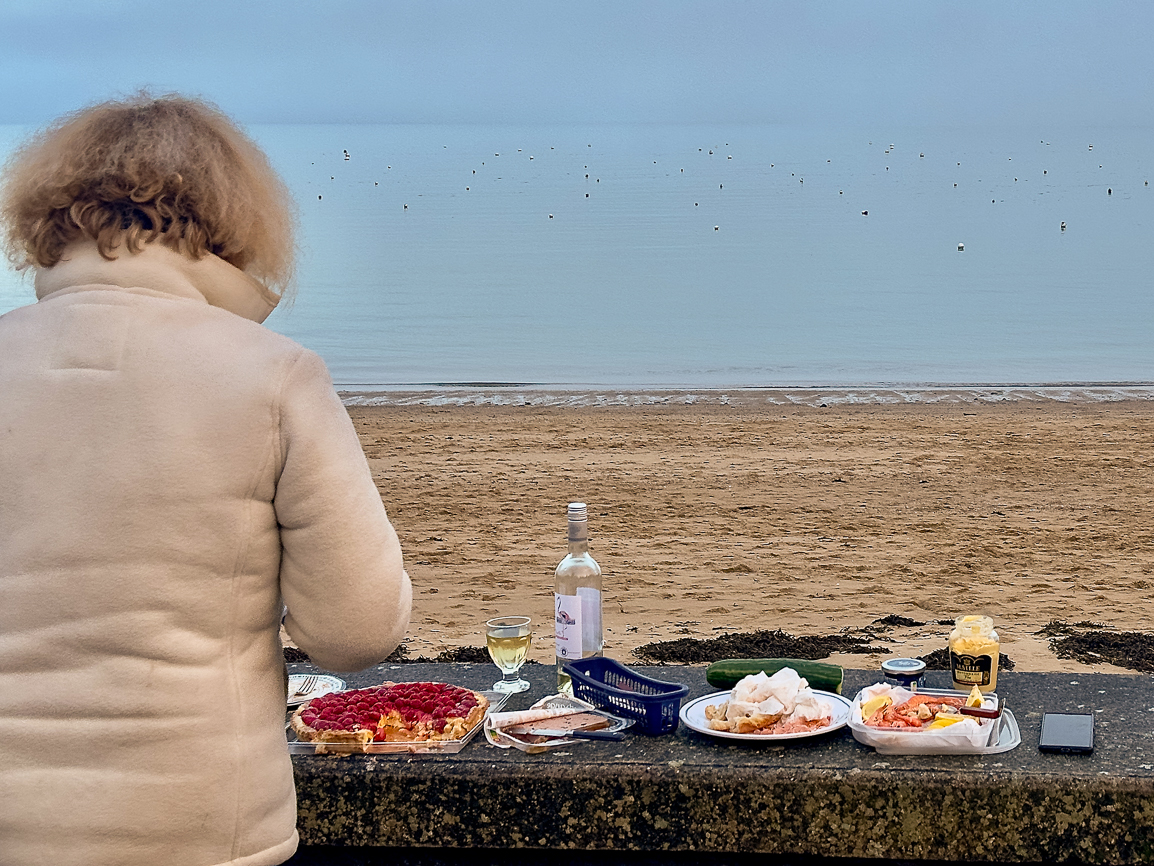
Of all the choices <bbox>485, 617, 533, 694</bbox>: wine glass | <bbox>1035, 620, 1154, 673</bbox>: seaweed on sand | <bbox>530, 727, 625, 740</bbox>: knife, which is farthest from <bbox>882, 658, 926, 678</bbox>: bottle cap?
<bbox>1035, 620, 1154, 673</bbox>: seaweed on sand

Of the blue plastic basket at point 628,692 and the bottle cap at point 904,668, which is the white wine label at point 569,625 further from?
the bottle cap at point 904,668

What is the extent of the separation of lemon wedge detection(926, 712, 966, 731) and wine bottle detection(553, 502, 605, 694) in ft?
2.53

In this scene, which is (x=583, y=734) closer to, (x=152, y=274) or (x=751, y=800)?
(x=751, y=800)

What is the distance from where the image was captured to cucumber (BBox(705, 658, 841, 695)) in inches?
119

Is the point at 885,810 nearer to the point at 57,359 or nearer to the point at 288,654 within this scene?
the point at 57,359

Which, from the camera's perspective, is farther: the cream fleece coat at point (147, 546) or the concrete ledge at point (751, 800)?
the concrete ledge at point (751, 800)

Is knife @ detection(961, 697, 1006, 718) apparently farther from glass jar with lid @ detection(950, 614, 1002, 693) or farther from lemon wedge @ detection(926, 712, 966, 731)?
glass jar with lid @ detection(950, 614, 1002, 693)

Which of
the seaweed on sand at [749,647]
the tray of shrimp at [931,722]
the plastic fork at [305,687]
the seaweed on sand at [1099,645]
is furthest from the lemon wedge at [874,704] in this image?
the seaweed on sand at [1099,645]

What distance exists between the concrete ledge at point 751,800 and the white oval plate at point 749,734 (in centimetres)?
3

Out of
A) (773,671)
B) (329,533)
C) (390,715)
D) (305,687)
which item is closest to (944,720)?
(773,671)

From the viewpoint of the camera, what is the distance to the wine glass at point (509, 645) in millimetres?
3225

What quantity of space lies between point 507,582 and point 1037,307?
22.1m

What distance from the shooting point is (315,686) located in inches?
128

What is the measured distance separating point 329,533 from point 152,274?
49 centimetres
